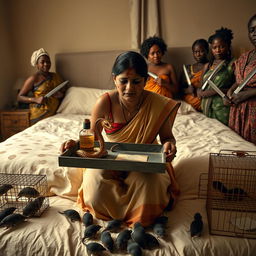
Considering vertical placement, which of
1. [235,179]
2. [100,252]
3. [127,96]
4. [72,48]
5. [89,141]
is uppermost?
[72,48]

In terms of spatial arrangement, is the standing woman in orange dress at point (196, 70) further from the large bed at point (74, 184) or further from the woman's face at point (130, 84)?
the woman's face at point (130, 84)

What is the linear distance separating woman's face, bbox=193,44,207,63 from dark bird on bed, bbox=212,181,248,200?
1.84 meters

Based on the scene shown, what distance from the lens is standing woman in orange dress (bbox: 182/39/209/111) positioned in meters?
2.83

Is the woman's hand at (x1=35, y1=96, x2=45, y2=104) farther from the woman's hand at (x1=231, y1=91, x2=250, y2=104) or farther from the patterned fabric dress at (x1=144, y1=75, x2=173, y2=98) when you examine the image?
the woman's hand at (x1=231, y1=91, x2=250, y2=104)

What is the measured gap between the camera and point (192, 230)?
3.67 feet

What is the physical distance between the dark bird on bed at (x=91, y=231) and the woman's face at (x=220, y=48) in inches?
85.7

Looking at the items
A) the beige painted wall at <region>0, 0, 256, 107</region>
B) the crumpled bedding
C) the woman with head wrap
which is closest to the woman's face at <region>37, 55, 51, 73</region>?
the woman with head wrap

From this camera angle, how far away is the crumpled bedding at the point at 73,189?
109 cm

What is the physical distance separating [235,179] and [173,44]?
2257 mm

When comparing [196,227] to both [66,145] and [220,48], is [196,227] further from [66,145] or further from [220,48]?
[220,48]

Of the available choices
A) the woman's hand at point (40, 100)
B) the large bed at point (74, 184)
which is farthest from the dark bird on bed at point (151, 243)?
the woman's hand at point (40, 100)

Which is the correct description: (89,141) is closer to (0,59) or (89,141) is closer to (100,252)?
(100,252)

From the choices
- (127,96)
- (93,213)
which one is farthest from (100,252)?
(127,96)

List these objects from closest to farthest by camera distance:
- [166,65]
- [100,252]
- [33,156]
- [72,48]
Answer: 1. [100,252]
2. [33,156]
3. [166,65]
4. [72,48]
